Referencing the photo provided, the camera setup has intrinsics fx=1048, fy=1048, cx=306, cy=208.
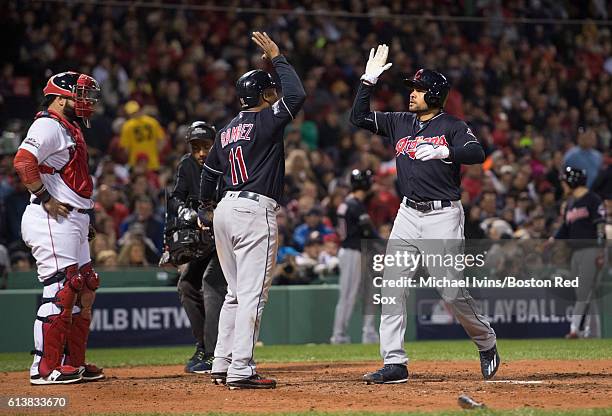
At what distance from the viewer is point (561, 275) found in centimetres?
1470

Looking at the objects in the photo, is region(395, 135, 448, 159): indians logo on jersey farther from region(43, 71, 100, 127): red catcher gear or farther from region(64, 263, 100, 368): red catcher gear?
region(64, 263, 100, 368): red catcher gear

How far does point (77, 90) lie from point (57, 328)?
1954 mm

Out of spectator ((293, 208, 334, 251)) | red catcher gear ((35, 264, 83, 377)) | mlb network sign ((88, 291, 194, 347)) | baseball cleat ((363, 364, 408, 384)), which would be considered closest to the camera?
baseball cleat ((363, 364, 408, 384))

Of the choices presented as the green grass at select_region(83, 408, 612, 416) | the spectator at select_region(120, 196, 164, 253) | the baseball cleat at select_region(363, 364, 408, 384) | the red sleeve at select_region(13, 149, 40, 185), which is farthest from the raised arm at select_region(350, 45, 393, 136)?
the spectator at select_region(120, 196, 164, 253)

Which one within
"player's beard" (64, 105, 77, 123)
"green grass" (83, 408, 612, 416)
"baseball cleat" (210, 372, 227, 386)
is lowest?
"baseball cleat" (210, 372, 227, 386)

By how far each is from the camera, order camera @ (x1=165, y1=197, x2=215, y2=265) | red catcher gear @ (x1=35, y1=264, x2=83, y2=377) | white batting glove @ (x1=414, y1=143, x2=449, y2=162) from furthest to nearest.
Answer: camera @ (x1=165, y1=197, x2=215, y2=265)
red catcher gear @ (x1=35, y1=264, x2=83, y2=377)
white batting glove @ (x1=414, y1=143, x2=449, y2=162)

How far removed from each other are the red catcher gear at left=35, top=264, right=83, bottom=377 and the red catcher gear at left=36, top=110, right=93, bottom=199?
75cm

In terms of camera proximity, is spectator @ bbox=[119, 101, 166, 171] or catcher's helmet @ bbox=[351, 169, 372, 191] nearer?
catcher's helmet @ bbox=[351, 169, 372, 191]

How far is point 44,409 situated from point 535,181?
43.1 ft

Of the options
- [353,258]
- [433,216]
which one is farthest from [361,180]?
[433,216]

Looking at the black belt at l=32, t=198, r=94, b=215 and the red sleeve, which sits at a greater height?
the red sleeve

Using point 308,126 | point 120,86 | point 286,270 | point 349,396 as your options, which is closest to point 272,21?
point 308,126

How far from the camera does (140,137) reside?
1680cm

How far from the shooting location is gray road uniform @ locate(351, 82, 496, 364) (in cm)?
811
